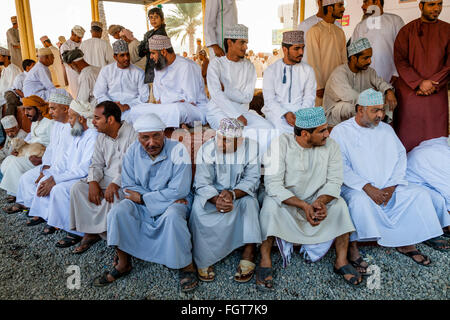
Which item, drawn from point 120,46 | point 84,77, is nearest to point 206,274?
point 120,46

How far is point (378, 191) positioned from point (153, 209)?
214 cm

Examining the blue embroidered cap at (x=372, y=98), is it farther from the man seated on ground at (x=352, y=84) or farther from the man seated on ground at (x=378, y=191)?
the man seated on ground at (x=352, y=84)

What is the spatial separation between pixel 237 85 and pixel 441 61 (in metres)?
2.56

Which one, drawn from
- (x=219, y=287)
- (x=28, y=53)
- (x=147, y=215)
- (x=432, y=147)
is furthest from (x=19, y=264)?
(x=28, y=53)

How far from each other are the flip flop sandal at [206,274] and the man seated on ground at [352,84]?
262 centimetres

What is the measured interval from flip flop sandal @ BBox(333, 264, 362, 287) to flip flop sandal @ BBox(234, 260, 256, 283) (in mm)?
734

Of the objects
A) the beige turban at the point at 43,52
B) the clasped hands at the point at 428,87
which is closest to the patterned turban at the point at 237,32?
the clasped hands at the point at 428,87

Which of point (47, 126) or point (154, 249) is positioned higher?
point (47, 126)

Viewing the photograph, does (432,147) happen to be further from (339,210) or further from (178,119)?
(178,119)

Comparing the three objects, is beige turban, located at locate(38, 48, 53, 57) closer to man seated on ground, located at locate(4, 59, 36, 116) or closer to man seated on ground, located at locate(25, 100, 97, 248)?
man seated on ground, located at locate(4, 59, 36, 116)

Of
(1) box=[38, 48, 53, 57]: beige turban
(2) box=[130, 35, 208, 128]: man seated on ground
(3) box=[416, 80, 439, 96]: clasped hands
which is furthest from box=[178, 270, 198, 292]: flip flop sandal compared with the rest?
(1) box=[38, 48, 53, 57]: beige turban

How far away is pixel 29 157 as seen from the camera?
4598mm

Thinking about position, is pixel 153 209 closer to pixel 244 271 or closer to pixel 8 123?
pixel 244 271

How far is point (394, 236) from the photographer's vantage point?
315cm
